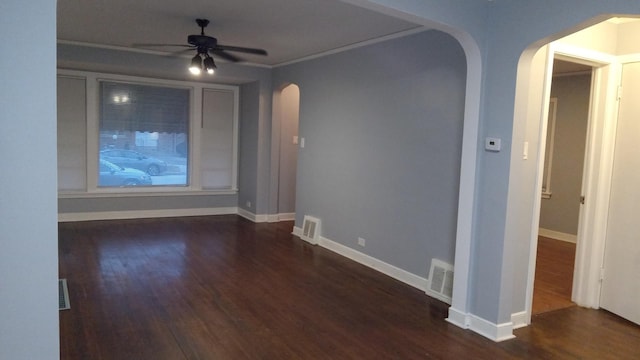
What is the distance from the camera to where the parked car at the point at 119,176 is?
709 centimetres

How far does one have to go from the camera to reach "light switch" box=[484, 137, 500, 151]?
3256 millimetres

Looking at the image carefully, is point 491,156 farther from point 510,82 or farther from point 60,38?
point 60,38

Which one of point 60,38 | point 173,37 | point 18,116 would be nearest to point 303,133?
point 173,37

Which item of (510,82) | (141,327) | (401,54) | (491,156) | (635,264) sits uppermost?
(401,54)

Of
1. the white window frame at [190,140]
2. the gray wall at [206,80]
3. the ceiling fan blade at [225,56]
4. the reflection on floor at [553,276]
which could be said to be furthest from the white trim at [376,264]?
the white window frame at [190,140]

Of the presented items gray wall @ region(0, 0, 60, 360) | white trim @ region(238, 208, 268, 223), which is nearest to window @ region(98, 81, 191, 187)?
→ white trim @ region(238, 208, 268, 223)

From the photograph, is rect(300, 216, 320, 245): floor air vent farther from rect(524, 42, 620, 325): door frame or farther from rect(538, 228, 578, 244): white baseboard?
rect(538, 228, 578, 244): white baseboard

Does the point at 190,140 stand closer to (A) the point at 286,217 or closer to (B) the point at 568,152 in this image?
(A) the point at 286,217

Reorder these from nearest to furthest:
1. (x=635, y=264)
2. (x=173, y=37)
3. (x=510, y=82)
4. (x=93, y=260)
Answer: (x=510, y=82)
(x=635, y=264)
(x=93, y=260)
(x=173, y=37)

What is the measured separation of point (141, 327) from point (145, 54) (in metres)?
4.23

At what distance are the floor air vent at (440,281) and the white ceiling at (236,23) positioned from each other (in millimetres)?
2213

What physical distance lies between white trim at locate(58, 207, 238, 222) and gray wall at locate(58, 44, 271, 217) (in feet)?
0.19

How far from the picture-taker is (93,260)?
4906 mm

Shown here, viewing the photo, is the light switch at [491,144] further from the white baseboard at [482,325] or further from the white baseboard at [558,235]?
the white baseboard at [558,235]
